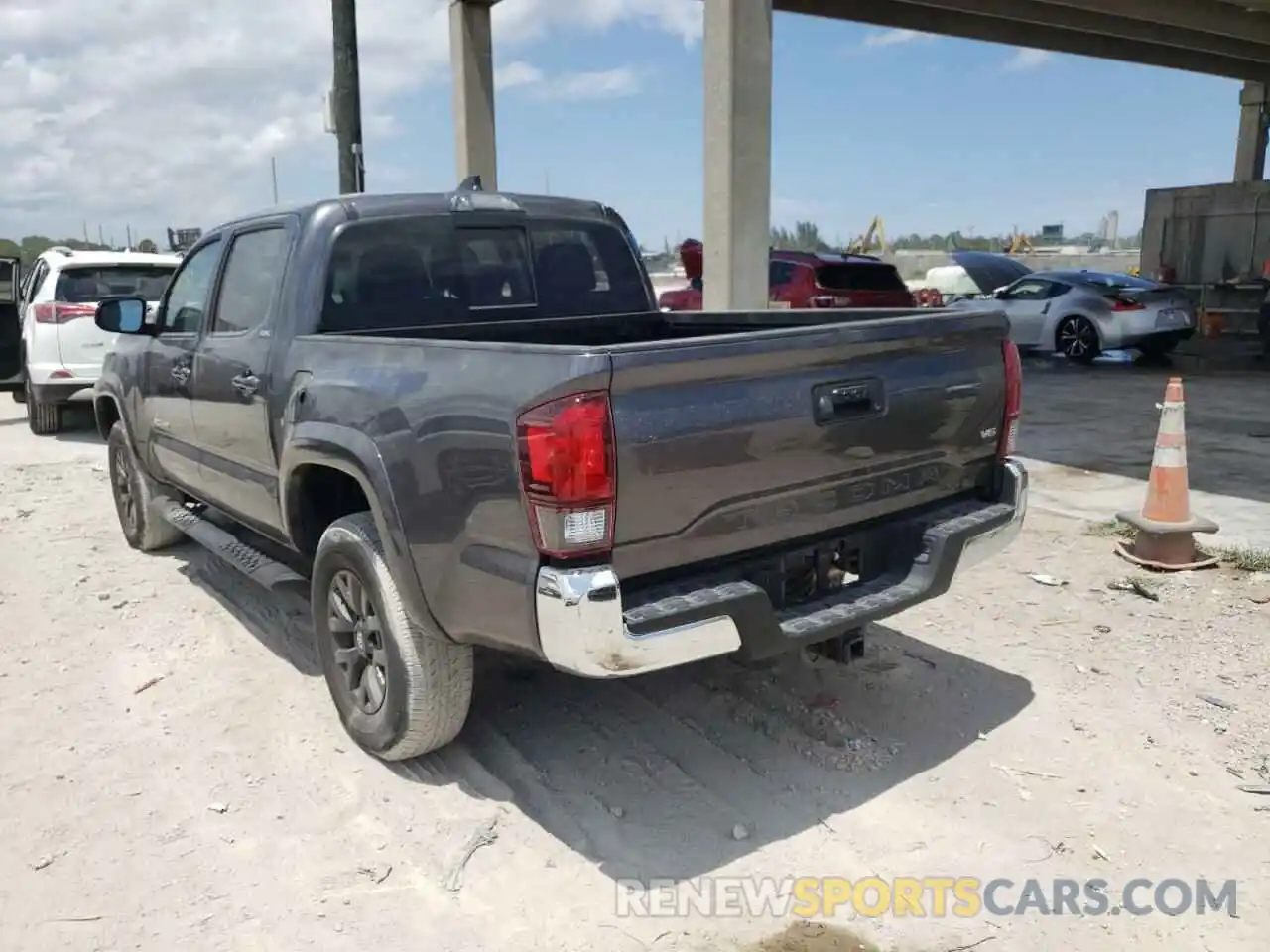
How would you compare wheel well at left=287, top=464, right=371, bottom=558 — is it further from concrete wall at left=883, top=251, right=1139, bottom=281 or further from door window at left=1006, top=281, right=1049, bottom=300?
concrete wall at left=883, top=251, right=1139, bottom=281

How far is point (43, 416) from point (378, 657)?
8.86 meters

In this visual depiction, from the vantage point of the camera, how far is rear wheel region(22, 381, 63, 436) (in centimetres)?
1049

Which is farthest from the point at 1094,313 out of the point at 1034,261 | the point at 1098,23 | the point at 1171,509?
the point at 1034,261

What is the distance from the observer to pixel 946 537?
3477 mm

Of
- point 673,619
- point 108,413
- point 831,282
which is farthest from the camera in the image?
point 831,282

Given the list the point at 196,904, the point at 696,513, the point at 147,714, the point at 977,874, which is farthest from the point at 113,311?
the point at 977,874

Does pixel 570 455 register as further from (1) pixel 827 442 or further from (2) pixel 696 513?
(1) pixel 827 442

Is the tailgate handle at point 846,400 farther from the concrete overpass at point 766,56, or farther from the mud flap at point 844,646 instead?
the concrete overpass at point 766,56

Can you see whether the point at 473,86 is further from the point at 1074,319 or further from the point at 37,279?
the point at 1074,319

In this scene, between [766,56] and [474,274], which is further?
[766,56]

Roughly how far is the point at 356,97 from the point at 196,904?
1129 cm

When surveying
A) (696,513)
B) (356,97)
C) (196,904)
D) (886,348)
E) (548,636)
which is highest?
(356,97)

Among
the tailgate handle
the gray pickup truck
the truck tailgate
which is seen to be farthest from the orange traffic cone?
the tailgate handle

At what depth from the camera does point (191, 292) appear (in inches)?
202
